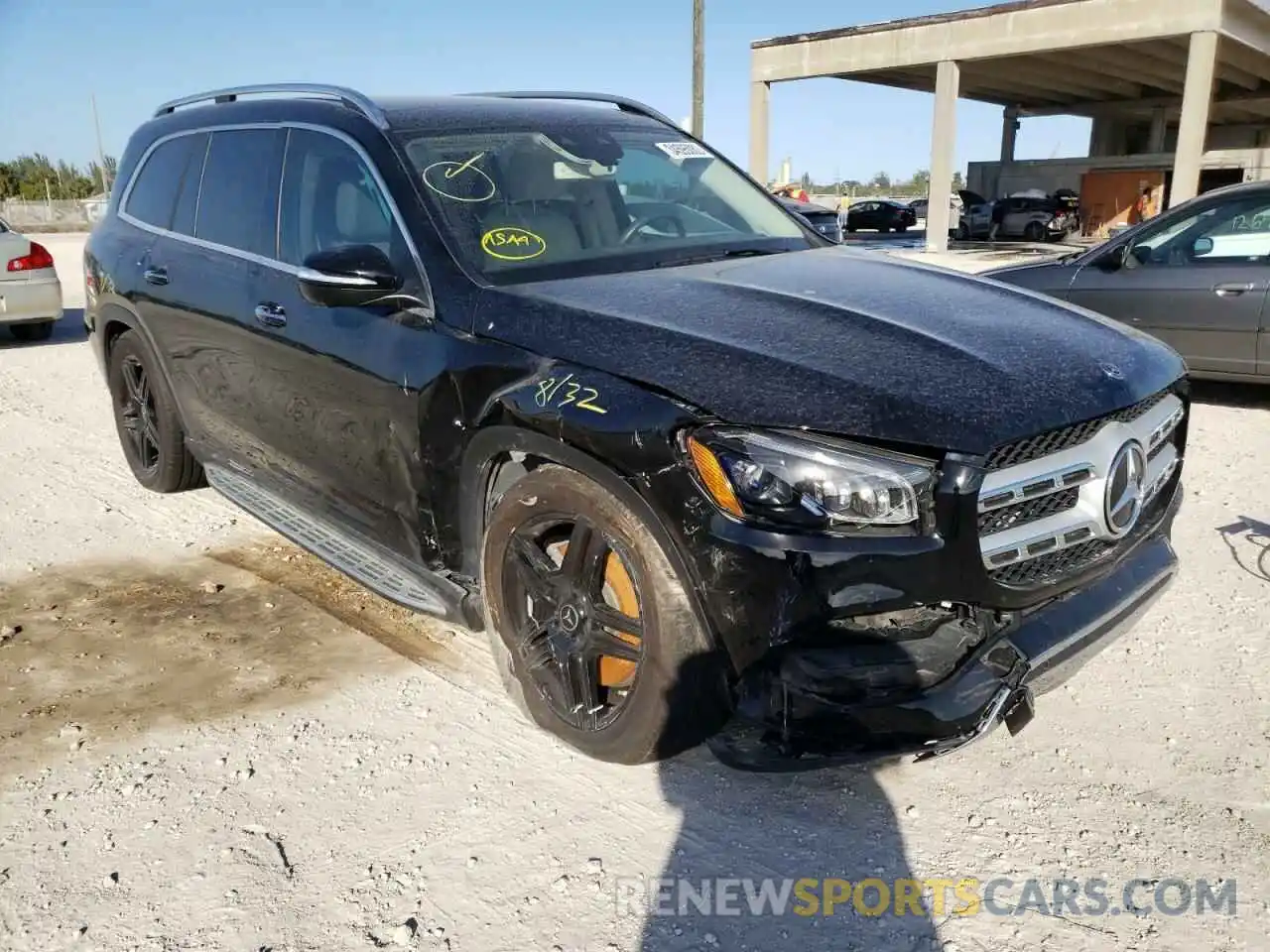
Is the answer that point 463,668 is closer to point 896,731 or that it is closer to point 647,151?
point 896,731

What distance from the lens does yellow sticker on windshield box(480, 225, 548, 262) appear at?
3281 millimetres

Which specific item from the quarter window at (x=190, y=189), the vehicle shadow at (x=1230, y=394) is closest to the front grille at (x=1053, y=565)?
the quarter window at (x=190, y=189)

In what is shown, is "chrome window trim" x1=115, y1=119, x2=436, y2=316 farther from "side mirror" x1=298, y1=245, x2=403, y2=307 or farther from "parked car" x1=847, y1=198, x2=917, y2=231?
"parked car" x1=847, y1=198, x2=917, y2=231

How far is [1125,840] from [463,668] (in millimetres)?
2134

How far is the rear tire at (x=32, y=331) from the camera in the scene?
11672 mm

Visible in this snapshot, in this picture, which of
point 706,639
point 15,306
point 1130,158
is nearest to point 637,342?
point 706,639

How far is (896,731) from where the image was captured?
239 centimetres

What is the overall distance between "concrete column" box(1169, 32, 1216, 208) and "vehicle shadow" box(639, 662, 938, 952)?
67.0ft

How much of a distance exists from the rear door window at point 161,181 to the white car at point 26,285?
6.75 metres

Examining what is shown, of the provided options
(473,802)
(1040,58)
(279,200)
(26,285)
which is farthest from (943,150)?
(473,802)

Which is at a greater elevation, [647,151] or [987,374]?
[647,151]

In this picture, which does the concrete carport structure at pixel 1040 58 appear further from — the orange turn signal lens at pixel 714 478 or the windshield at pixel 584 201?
the orange turn signal lens at pixel 714 478

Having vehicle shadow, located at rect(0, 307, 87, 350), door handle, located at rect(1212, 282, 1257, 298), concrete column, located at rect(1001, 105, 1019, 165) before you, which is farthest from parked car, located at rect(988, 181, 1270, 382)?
concrete column, located at rect(1001, 105, 1019, 165)

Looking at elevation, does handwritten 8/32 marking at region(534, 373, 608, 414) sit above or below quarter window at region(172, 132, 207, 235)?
below
